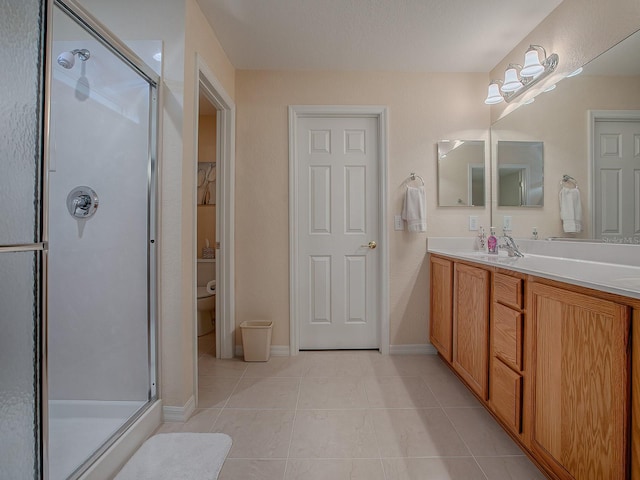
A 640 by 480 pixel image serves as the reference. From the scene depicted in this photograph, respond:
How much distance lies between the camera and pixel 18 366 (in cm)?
99

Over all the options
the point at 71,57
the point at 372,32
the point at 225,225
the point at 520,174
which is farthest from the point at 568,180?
the point at 71,57

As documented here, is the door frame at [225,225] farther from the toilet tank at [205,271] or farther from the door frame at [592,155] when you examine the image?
the door frame at [592,155]

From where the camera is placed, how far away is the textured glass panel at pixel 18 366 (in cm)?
96

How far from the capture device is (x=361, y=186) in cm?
271

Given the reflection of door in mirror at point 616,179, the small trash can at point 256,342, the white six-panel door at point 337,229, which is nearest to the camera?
the reflection of door in mirror at point 616,179

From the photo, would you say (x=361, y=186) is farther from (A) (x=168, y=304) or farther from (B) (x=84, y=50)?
(B) (x=84, y=50)

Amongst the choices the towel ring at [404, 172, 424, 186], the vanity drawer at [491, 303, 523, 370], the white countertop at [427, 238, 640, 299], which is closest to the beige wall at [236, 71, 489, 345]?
the towel ring at [404, 172, 424, 186]

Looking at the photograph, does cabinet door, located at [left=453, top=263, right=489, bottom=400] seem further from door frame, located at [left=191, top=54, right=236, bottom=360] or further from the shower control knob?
the shower control knob

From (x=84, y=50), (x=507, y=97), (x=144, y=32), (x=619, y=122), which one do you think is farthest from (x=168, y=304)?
(x=507, y=97)

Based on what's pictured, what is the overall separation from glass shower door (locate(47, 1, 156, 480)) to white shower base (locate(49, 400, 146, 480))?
→ 1 cm

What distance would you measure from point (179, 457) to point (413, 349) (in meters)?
1.86

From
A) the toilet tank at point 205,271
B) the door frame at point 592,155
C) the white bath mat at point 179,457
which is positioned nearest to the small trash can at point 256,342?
the white bath mat at point 179,457

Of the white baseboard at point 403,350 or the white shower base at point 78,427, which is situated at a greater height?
the white shower base at point 78,427

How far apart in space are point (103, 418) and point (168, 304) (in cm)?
60
